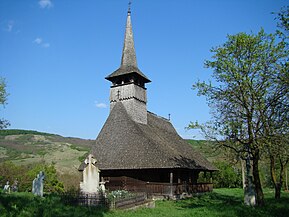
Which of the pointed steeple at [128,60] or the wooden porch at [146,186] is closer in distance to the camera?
the wooden porch at [146,186]

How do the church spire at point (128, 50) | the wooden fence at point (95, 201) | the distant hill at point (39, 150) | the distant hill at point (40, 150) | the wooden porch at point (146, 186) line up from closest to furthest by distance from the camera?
the wooden fence at point (95, 201) → the wooden porch at point (146, 186) → the church spire at point (128, 50) → the distant hill at point (40, 150) → the distant hill at point (39, 150)

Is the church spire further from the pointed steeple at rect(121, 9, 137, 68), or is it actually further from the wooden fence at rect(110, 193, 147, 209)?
the wooden fence at rect(110, 193, 147, 209)

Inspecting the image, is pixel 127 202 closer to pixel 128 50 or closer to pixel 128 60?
pixel 128 60

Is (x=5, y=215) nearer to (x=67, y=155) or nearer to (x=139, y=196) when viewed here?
(x=139, y=196)

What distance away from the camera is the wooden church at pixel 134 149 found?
2139 cm

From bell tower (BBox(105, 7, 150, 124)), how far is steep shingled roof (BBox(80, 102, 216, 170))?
30.5 inches

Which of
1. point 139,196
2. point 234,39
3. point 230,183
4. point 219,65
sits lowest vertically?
point 230,183

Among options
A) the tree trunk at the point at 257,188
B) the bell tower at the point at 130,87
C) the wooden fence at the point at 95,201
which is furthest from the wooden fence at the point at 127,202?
the bell tower at the point at 130,87

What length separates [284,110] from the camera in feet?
43.8

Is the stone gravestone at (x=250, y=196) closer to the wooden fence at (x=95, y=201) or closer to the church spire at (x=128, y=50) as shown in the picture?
the wooden fence at (x=95, y=201)

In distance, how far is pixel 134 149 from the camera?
22.7 metres

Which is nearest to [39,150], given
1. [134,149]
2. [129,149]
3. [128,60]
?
[128,60]

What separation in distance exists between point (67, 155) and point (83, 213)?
6044cm

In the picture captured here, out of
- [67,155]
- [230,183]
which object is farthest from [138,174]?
[67,155]
